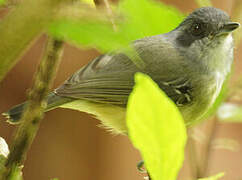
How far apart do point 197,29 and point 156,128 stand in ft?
3.85

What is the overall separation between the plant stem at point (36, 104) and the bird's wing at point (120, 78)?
3.11 feet

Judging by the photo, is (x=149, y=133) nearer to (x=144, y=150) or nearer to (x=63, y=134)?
(x=144, y=150)

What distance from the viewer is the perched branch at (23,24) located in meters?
0.24

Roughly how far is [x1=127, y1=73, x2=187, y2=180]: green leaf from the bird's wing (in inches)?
39.0

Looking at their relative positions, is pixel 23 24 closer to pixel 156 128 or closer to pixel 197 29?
pixel 156 128

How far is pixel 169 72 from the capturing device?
60.2 inches

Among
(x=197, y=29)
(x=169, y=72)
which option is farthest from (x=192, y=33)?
(x=169, y=72)

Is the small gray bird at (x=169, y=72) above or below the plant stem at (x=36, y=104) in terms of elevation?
below

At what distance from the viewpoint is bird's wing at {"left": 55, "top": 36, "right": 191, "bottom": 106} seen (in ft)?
4.62

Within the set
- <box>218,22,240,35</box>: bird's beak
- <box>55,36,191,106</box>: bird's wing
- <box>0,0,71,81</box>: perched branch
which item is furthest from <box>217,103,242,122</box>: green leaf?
<box>0,0,71,81</box>: perched branch

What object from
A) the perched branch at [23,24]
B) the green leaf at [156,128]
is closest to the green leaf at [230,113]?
the green leaf at [156,128]

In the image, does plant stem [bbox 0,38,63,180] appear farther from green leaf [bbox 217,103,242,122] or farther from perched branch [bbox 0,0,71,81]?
green leaf [bbox 217,103,242,122]

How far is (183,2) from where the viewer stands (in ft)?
8.88

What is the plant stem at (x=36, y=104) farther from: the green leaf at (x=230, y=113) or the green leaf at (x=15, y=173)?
the green leaf at (x=230, y=113)
